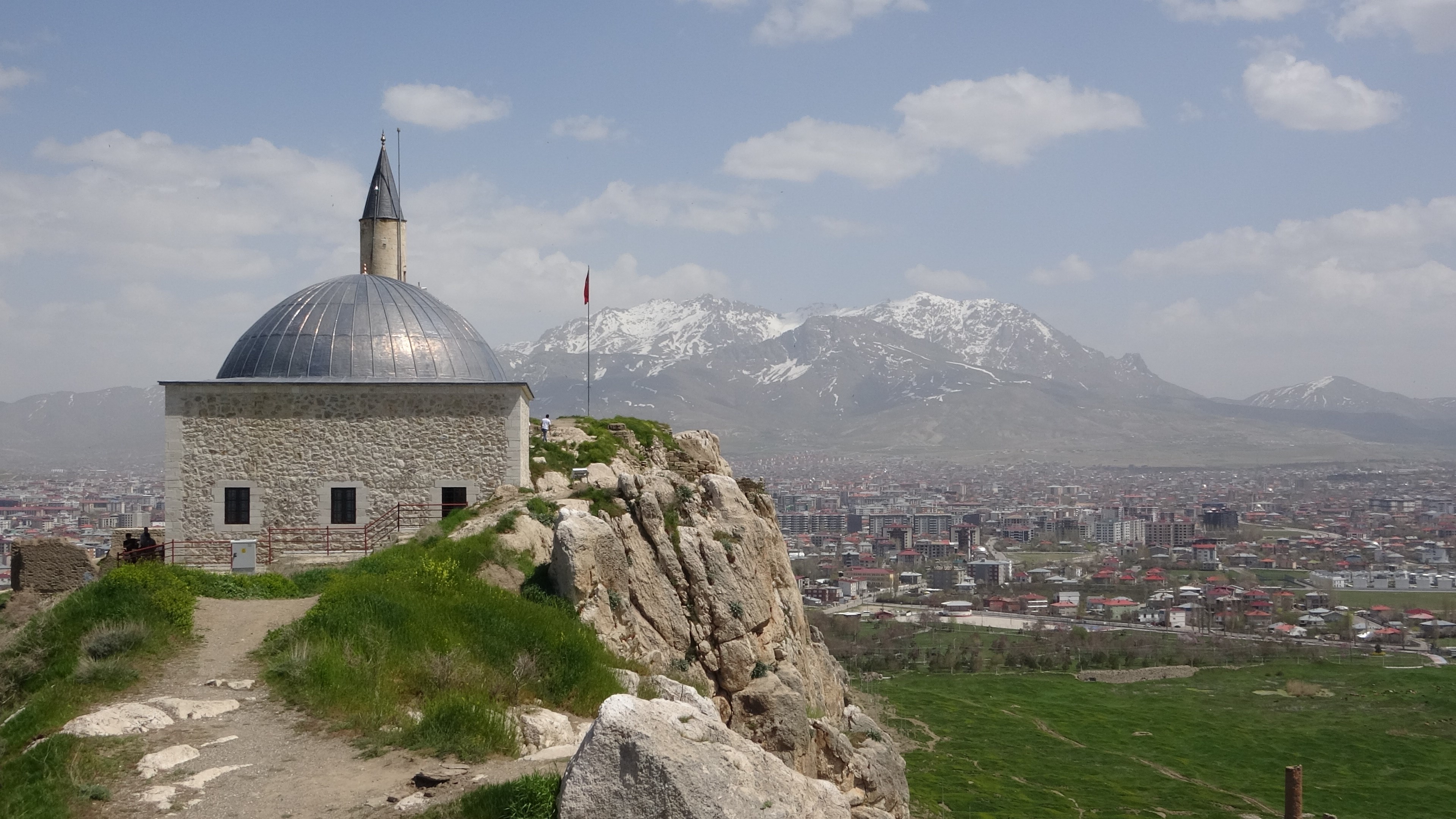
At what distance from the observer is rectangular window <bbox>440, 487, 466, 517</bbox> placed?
83.7 ft

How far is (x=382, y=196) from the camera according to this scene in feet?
109

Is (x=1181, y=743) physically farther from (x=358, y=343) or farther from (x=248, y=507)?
(x=248, y=507)

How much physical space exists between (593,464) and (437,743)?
761 inches

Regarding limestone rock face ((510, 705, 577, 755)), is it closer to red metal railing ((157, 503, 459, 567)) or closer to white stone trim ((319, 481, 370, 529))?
red metal railing ((157, 503, 459, 567))

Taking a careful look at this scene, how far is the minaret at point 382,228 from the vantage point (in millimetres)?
33188

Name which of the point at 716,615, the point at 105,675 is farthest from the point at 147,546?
the point at 105,675

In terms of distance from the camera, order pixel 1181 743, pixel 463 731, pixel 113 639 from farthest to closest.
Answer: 1. pixel 1181 743
2. pixel 113 639
3. pixel 463 731

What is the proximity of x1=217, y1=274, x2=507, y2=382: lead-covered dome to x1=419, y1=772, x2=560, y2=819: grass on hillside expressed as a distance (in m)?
18.0

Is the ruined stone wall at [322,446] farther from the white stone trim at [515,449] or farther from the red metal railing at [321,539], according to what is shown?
the red metal railing at [321,539]

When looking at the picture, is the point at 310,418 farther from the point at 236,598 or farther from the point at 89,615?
the point at 89,615

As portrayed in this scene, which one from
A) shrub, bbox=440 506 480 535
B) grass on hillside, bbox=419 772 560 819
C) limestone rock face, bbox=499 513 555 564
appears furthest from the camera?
shrub, bbox=440 506 480 535

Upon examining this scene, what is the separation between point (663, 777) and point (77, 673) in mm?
7925

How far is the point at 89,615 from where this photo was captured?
14.0m

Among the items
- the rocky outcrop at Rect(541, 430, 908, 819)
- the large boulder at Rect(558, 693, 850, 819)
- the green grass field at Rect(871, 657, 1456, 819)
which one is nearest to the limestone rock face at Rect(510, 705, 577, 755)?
the rocky outcrop at Rect(541, 430, 908, 819)
